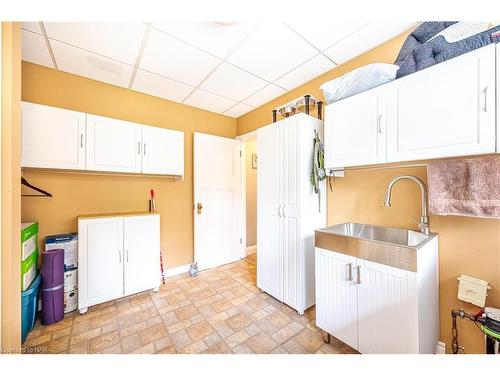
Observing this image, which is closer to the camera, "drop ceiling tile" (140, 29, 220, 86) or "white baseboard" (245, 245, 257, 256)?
"drop ceiling tile" (140, 29, 220, 86)

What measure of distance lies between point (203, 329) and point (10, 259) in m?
1.40

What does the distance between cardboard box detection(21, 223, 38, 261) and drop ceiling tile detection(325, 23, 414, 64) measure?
3064 millimetres

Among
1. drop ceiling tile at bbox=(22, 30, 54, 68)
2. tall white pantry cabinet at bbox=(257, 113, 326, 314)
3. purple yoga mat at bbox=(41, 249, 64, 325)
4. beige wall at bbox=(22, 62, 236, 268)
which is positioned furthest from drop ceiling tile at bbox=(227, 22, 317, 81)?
purple yoga mat at bbox=(41, 249, 64, 325)

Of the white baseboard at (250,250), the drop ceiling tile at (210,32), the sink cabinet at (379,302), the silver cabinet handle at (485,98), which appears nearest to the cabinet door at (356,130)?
the silver cabinet handle at (485,98)

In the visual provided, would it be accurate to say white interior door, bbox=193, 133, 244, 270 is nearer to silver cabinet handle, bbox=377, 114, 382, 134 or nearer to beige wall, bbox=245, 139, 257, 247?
beige wall, bbox=245, 139, 257, 247

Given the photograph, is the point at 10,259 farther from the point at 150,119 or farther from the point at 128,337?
Result: the point at 150,119

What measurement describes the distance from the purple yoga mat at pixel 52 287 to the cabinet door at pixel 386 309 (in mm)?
2573

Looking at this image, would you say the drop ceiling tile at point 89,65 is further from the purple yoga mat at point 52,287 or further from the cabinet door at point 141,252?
the purple yoga mat at point 52,287

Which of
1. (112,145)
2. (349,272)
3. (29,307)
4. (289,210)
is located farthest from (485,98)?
(29,307)

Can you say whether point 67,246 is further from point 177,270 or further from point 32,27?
point 32,27

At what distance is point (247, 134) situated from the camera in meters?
3.25

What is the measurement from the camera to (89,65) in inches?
77.4

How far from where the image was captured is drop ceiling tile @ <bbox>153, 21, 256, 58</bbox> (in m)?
1.48
